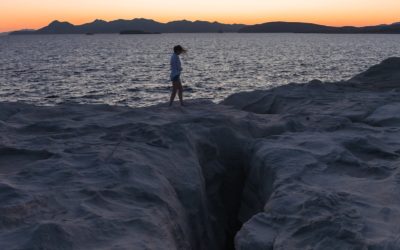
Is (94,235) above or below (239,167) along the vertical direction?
above

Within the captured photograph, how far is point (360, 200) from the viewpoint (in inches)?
276

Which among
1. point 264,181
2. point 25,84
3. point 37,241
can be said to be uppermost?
point 37,241

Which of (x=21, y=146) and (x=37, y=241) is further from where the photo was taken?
(x=21, y=146)

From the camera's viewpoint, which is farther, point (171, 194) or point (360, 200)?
point (171, 194)

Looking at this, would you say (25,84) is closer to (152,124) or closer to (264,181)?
Answer: (152,124)

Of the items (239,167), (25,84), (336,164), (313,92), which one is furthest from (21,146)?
(25,84)

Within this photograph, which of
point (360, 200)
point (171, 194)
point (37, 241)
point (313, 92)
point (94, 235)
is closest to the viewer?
point (37, 241)

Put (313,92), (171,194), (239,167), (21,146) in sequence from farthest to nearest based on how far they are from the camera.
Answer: (313,92), (239,167), (21,146), (171,194)

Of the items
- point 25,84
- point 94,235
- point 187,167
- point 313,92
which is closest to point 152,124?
point 187,167

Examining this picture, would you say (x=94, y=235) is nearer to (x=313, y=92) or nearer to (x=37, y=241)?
(x=37, y=241)

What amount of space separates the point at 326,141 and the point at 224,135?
2696 mm

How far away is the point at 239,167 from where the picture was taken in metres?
11.3

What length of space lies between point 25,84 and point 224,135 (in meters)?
33.5

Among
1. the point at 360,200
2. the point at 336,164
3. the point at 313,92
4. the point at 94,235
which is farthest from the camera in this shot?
the point at 313,92
